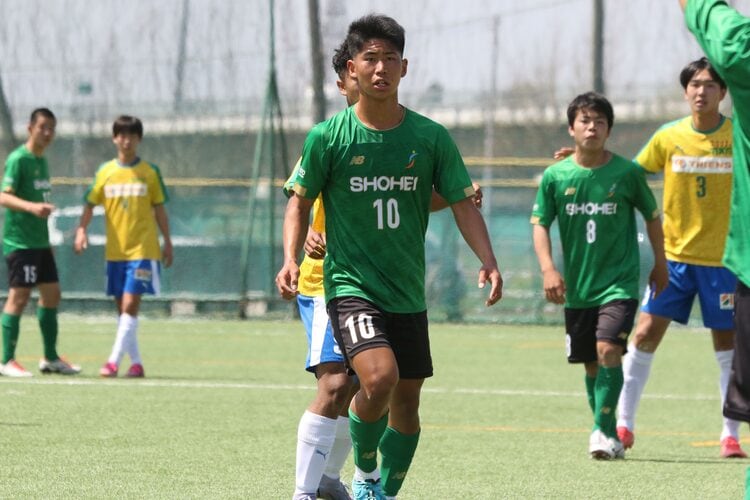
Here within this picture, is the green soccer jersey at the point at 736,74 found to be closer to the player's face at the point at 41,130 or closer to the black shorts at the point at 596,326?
the black shorts at the point at 596,326

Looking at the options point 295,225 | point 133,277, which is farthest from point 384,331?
point 133,277

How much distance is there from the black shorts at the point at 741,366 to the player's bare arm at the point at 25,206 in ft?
27.1

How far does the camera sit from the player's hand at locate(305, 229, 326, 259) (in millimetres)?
6220

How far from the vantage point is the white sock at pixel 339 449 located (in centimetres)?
671

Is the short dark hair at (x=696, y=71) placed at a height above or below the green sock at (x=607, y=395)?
above

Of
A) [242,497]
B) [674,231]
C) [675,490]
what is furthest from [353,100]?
[674,231]

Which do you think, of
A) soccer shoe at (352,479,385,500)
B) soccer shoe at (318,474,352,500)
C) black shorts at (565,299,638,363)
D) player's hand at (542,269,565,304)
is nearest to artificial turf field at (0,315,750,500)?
soccer shoe at (318,474,352,500)

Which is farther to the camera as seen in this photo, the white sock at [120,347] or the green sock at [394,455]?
the white sock at [120,347]

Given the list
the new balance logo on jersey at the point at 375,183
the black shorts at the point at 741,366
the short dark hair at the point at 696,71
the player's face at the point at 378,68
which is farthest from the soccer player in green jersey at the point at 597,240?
the black shorts at the point at 741,366

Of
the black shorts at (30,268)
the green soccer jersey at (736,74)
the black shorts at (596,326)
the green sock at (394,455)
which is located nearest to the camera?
the green soccer jersey at (736,74)

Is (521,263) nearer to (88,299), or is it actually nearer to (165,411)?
(88,299)

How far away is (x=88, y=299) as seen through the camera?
2064 centimetres

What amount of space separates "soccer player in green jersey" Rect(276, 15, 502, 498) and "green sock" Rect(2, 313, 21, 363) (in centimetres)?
705

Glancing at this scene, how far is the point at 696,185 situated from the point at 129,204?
19.2ft
